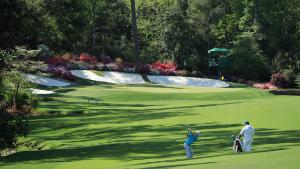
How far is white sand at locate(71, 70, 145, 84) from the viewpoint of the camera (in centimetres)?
5644

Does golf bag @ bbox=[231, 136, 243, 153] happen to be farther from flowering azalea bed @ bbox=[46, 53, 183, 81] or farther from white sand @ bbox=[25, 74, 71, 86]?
flowering azalea bed @ bbox=[46, 53, 183, 81]

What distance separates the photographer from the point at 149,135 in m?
24.0

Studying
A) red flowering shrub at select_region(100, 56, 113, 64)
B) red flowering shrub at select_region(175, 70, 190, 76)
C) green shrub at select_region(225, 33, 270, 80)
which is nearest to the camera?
red flowering shrub at select_region(175, 70, 190, 76)

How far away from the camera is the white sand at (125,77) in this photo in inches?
2263

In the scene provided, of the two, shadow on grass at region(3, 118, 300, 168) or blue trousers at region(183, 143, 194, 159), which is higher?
blue trousers at region(183, 143, 194, 159)

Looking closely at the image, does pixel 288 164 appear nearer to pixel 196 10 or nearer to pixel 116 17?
pixel 196 10

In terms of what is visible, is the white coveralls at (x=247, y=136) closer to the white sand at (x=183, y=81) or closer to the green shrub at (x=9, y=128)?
the green shrub at (x=9, y=128)

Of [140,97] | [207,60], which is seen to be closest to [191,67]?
[207,60]

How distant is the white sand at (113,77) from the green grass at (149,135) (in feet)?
47.5

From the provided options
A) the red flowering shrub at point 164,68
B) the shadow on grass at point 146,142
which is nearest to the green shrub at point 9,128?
the shadow on grass at point 146,142

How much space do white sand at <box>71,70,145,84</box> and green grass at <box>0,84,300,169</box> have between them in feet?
47.5

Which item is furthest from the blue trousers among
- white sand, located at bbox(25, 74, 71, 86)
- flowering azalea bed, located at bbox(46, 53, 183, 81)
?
flowering azalea bed, located at bbox(46, 53, 183, 81)

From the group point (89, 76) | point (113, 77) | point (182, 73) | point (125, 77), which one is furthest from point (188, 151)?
point (182, 73)

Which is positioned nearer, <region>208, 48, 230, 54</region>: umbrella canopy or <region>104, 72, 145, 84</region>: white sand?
<region>104, 72, 145, 84</region>: white sand
